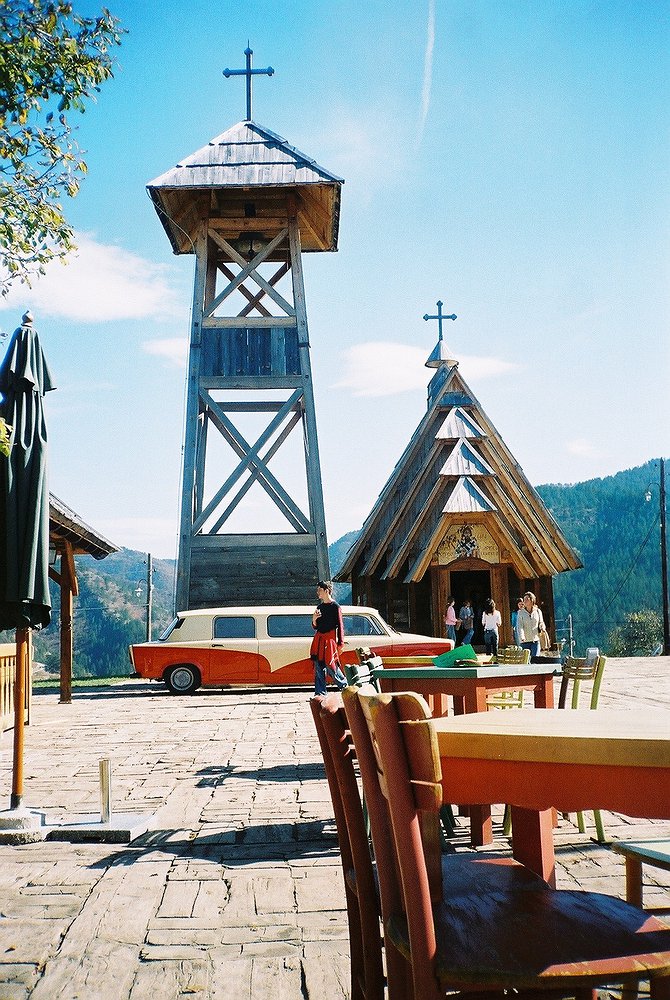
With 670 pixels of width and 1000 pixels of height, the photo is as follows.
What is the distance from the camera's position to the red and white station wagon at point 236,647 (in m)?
17.8

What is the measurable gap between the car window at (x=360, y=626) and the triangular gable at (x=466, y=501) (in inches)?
220

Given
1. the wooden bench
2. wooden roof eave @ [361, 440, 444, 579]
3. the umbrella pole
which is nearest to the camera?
the wooden bench

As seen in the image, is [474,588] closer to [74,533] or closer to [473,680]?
[74,533]

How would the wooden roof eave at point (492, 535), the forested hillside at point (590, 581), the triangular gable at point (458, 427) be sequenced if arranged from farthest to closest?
the forested hillside at point (590, 581) → the triangular gable at point (458, 427) → the wooden roof eave at point (492, 535)

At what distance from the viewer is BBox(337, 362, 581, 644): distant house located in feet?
78.0

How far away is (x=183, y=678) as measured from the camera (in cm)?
1805

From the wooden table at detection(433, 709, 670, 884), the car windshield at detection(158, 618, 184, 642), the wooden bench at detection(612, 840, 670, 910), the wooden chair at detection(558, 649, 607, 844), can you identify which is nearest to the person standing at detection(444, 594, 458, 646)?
the car windshield at detection(158, 618, 184, 642)

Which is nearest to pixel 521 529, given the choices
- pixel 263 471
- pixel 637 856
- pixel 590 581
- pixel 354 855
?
pixel 263 471

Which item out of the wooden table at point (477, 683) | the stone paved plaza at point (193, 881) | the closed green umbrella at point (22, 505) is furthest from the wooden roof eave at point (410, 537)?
the wooden table at point (477, 683)

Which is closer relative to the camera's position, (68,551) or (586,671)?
(586,671)

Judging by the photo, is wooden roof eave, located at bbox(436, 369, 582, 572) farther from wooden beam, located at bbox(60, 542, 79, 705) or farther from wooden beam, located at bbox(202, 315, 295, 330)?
wooden beam, located at bbox(60, 542, 79, 705)

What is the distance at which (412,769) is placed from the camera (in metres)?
2.08

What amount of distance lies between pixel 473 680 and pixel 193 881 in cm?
197

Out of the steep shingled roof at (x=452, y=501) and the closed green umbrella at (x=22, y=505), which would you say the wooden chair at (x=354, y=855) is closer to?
the closed green umbrella at (x=22, y=505)
